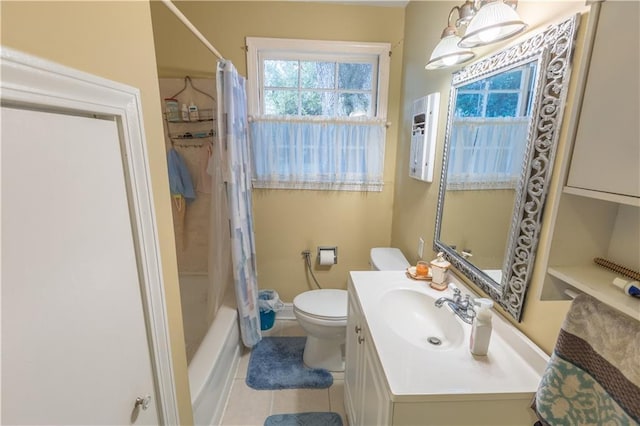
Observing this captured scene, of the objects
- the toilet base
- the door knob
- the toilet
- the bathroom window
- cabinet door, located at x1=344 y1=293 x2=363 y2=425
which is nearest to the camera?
the door knob

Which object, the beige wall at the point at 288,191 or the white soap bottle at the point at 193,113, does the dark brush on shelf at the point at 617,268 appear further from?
the white soap bottle at the point at 193,113

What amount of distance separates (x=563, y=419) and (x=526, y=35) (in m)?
1.13

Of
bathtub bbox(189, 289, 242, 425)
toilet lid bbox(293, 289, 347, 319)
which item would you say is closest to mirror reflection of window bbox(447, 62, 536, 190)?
toilet lid bbox(293, 289, 347, 319)

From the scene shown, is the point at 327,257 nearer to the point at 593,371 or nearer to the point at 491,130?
the point at 491,130

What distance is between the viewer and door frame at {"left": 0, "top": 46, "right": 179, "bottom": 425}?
47 centimetres

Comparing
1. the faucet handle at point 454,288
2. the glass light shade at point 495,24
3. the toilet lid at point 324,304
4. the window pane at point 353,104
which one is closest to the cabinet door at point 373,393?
the faucet handle at point 454,288

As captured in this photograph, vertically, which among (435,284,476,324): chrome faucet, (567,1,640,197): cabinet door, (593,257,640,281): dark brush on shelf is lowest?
(435,284,476,324): chrome faucet

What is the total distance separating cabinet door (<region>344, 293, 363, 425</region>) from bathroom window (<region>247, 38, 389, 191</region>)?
112cm

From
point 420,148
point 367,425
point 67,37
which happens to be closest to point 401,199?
point 420,148

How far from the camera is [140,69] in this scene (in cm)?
80

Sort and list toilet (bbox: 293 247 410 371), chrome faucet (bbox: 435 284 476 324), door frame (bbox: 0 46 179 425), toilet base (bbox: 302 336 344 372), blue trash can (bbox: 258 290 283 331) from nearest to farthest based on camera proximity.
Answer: door frame (bbox: 0 46 179 425) < chrome faucet (bbox: 435 284 476 324) < toilet (bbox: 293 247 410 371) < toilet base (bbox: 302 336 344 372) < blue trash can (bbox: 258 290 283 331)

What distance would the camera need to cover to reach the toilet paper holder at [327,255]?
2.41m

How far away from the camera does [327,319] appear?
1833 mm

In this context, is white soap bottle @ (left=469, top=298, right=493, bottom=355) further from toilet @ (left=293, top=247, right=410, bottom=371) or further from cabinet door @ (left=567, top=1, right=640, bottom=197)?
toilet @ (left=293, top=247, right=410, bottom=371)
